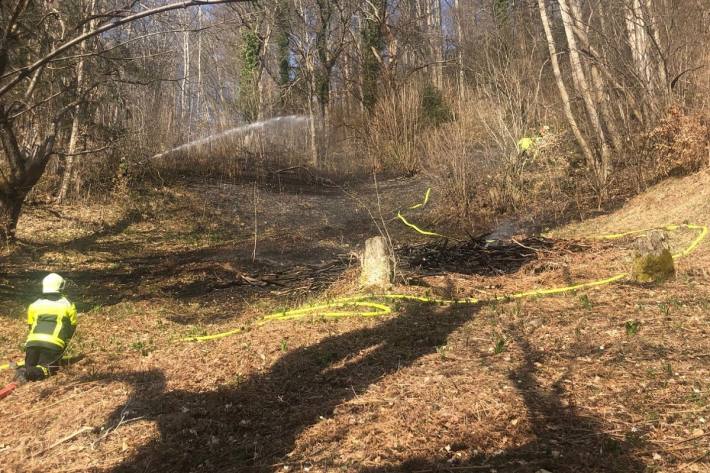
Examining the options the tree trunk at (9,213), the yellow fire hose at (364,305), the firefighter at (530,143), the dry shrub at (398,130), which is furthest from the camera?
the dry shrub at (398,130)

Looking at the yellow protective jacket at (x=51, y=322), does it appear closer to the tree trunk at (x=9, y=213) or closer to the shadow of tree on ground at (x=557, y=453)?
the shadow of tree on ground at (x=557, y=453)

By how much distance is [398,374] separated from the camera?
3.50 metres

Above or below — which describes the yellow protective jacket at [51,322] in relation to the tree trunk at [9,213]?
below

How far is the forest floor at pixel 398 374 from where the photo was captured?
8.45 feet

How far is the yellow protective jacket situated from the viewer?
450cm

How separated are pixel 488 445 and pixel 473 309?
246cm

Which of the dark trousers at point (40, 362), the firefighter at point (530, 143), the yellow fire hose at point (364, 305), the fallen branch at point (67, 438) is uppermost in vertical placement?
the firefighter at point (530, 143)

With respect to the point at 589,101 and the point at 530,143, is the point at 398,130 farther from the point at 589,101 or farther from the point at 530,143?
the point at 589,101

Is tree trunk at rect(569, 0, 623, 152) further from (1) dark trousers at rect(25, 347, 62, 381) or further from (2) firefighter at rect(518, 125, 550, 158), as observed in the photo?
(1) dark trousers at rect(25, 347, 62, 381)

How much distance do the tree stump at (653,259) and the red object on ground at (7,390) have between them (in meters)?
5.63

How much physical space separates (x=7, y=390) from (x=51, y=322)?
2.20 ft

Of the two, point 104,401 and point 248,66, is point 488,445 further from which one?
point 248,66

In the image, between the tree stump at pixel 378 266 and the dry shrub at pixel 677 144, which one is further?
the dry shrub at pixel 677 144

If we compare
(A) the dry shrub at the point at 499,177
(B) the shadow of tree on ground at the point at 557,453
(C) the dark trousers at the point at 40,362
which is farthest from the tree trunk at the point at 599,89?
(C) the dark trousers at the point at 40,362
